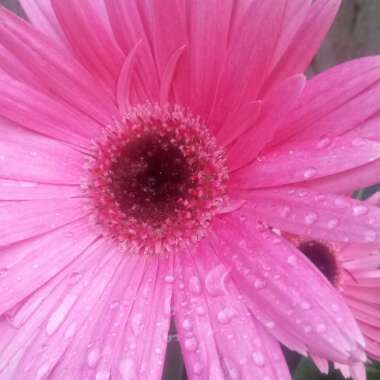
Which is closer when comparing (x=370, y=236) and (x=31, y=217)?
(x=370, y=236)

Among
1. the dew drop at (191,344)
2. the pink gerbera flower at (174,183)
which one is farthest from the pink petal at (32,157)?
the dew drop at (191,344)

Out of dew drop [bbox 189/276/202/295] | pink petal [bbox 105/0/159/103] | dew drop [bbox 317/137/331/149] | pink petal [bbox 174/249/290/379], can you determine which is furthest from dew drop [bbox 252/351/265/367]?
pink petal [bbox 105/0/159/103]

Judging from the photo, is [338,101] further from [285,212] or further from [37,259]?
[37,259]

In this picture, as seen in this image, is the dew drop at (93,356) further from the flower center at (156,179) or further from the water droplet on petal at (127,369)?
the flower center at (156,179)

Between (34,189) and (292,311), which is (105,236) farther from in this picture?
(292,311)

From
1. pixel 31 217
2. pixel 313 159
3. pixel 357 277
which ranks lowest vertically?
pixel 357 277

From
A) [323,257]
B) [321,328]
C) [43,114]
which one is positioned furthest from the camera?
[323,257]

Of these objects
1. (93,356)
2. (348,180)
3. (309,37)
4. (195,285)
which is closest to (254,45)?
(309,37)
